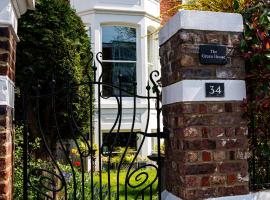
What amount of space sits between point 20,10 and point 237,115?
2.16 m

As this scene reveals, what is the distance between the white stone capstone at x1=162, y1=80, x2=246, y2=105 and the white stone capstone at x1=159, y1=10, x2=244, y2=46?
1.52 ft

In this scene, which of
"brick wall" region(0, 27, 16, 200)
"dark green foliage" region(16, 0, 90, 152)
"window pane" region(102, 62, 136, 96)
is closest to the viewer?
"brick wall" region(0, 27, 16, 200)

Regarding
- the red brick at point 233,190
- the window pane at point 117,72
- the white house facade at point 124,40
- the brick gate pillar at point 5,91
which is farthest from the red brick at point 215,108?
the window pane at point 117,72

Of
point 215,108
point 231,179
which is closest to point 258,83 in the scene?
point 215,108

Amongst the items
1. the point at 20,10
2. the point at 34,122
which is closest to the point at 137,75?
the point at 34,122

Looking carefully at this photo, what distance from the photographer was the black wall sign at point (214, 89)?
3.05m

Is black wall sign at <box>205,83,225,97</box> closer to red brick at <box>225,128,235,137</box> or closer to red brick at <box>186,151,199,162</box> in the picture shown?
red brick at <box>225,128,235,137</box>

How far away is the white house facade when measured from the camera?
34.3 ft

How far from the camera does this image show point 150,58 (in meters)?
11.6

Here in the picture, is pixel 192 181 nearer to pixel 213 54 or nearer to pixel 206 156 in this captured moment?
pixel 206 156

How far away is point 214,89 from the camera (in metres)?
3.06

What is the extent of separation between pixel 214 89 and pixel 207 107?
0.17m

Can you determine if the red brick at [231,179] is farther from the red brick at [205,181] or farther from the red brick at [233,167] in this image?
the red brick at [205,181]

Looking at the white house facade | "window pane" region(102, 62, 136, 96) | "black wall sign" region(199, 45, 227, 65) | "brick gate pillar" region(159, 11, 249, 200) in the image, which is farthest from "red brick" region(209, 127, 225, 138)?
"window pane" region(102, 62, 136, 96)
